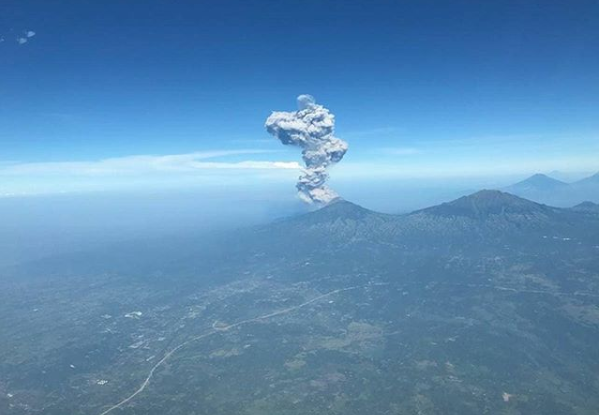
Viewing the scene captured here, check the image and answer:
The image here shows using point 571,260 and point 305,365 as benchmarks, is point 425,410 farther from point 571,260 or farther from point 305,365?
point 571,260

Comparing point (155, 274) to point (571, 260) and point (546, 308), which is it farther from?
point (571, 260)

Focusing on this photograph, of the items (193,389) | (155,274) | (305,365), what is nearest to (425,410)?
(305,365)

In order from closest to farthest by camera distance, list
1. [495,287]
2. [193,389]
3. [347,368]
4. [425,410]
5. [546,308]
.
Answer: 1. [425,410]
2. [193,389]
3. [347,368]
4. [546,308]
5. [495,287]

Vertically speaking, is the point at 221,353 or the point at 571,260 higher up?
the point at 571,260

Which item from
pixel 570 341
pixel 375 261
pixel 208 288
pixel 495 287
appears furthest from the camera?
pixel 375 261

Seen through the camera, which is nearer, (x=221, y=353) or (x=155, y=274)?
(x=221, y=353)

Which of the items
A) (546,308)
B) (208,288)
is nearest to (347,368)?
(546,308)
